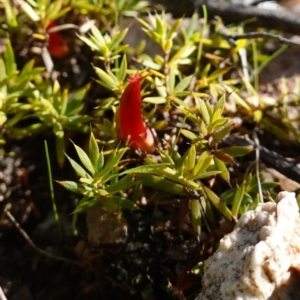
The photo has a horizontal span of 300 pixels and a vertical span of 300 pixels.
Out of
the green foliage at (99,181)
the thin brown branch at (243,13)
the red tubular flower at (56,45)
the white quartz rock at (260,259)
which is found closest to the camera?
the white quartz rock at (260,259)

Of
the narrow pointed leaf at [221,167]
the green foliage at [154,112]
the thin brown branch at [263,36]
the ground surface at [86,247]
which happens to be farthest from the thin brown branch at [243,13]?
the narrow pointed leaf at [221,167]

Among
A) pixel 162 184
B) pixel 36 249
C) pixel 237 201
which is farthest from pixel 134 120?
pixel 36 249

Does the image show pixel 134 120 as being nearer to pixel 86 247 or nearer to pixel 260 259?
pixel 86 247

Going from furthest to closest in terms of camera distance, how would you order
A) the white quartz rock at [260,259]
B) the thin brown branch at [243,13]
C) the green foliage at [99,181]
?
the thin brown branch at [243,13], the green foliage at [99,181], the white quartz rock at [260,259]

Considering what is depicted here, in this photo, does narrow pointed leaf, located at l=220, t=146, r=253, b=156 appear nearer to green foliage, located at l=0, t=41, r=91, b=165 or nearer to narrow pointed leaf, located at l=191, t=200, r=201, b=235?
narrow pointed leaf, located at l=191, t=200, r=201, b=235

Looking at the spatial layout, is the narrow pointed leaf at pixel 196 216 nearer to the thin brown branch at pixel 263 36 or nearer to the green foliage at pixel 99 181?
the green foliage at pixel 99 181

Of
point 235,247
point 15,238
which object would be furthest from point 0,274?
point 235,247

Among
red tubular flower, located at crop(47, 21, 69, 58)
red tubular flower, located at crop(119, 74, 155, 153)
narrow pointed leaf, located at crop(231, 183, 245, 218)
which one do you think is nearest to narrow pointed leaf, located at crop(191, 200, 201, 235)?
narrow pointed leaf, located at crop(231, 183, 245, 218)
